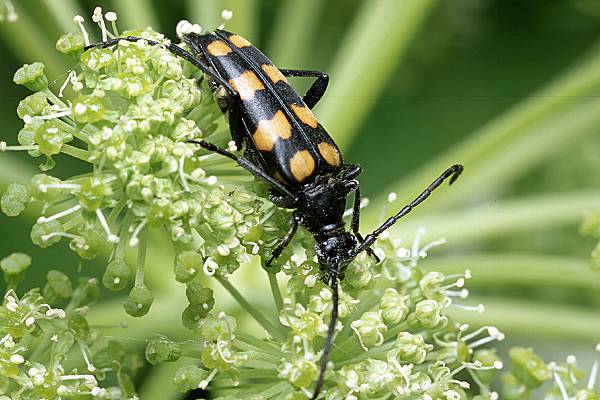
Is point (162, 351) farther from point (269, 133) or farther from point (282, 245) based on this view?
point (269, 133)

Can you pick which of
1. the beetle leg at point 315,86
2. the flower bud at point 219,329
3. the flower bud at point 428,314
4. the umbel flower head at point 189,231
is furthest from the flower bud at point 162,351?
the beetle leg at point 315,86

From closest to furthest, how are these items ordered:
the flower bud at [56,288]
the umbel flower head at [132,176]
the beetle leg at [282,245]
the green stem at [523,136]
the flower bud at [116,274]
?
the umbel flower head at [132,176], the flower bud at [116,274], the beetle leg at [282,245], the flower bud at [56,288], the green stem at [523,136]

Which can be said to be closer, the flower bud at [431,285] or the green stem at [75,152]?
the green stem at [75,152]

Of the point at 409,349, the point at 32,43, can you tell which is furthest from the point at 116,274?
the point at 32,43

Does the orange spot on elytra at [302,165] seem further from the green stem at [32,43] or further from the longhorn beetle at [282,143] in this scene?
the green stem at [32,43]

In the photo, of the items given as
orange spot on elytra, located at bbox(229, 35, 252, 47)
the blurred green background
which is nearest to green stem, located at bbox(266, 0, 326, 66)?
the blurred green background

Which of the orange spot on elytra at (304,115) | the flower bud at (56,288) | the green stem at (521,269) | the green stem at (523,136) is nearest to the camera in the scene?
the flower bud at (56,288)

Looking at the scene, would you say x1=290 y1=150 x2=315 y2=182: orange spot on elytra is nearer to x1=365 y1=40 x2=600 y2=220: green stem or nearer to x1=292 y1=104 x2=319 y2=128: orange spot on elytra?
x1=292 y1=104 x2=319 y2=128: orange spot on elytra
